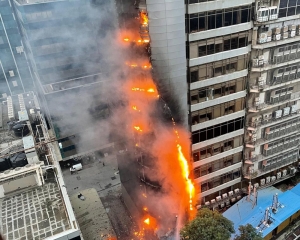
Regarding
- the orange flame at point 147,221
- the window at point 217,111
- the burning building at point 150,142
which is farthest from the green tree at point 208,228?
the orange flame at point 147,221

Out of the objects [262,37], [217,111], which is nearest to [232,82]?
[217,111]

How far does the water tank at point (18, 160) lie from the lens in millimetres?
14227

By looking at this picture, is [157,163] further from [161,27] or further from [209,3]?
[209,3]

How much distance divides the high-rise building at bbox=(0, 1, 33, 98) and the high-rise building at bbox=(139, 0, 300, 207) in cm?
2463

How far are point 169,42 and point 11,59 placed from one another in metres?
26.2

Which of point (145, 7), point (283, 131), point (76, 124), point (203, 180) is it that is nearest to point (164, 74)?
point (145, 7)

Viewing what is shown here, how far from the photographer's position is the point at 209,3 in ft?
43.7

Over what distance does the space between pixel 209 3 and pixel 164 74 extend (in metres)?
3.70

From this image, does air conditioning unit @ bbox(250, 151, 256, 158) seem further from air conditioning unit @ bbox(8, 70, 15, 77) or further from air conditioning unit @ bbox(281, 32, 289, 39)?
air conditioning unit @ bbox(8, 70, 15, 77)

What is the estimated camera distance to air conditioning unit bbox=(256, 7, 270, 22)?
47.3 ft

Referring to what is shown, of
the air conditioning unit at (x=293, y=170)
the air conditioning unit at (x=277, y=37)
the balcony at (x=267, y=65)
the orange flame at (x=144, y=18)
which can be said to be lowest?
the air conditioning unit at (x=293, y=170)

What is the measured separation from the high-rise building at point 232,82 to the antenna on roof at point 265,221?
8.48ft

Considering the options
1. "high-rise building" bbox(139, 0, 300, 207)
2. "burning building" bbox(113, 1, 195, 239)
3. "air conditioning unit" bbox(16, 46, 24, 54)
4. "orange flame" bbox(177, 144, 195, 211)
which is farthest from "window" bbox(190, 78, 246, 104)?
"air conditioning unit" bbox(16, 46, 24, 54)

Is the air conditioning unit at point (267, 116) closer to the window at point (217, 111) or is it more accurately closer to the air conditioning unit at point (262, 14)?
the window at point (217, 111)
